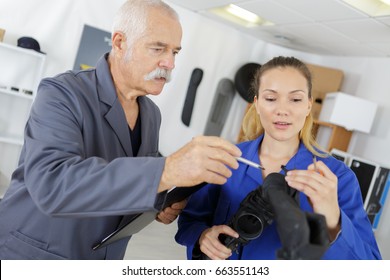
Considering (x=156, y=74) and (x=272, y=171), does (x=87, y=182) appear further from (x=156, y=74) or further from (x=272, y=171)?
(x=272, y=171)

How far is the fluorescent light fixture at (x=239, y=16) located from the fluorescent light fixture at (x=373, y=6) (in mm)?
1351

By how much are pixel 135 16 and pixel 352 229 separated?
85 cm

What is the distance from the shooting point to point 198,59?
16.6 ft

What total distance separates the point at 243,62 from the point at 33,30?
9.03ft

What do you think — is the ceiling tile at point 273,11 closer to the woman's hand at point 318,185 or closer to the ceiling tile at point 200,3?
the ceiling tile at point 200,3

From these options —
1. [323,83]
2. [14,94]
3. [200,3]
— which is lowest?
[14,94]

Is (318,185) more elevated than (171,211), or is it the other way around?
(318,185)

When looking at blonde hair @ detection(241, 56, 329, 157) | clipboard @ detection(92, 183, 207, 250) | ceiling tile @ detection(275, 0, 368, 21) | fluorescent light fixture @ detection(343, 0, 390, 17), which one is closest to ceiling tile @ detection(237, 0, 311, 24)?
ceiling tile @ detection(275, 0, 368, 21)

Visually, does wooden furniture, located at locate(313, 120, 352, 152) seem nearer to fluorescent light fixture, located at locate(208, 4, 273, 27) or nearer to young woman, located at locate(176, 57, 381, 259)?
fluorescent light fixture, located at locate(208, 4, 273, 27)

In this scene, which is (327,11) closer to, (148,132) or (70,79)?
(148,132)

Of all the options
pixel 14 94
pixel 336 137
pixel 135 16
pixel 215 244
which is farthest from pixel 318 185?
pixel 336 137

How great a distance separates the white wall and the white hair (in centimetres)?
337

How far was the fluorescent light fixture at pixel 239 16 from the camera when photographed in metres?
4.46

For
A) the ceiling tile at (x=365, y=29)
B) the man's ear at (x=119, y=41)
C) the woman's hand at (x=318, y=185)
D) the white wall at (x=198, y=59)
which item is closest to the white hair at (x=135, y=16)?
the man's ear at (x=119, y=41)
